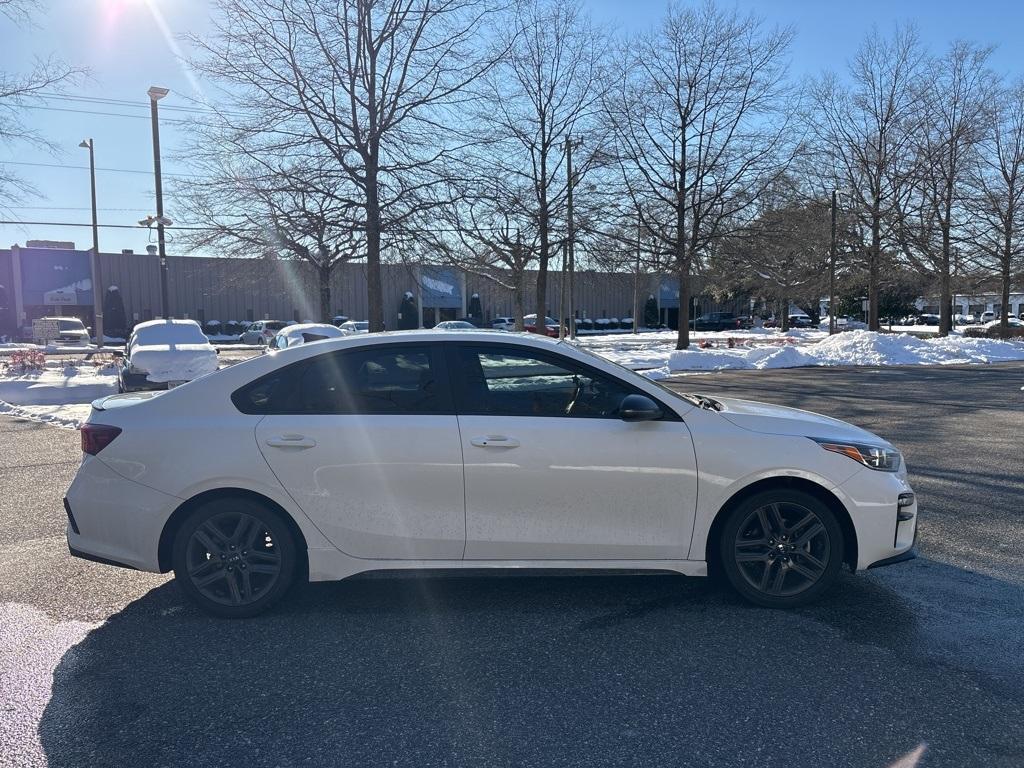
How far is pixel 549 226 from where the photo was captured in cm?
2628

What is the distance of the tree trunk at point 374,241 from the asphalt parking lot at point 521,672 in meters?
13.8

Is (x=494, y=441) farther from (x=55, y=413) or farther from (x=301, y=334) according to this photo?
(x=301, y=334)

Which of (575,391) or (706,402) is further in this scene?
(706,402)

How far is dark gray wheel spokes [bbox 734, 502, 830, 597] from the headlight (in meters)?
0.37

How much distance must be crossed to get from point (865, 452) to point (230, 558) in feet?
11.7

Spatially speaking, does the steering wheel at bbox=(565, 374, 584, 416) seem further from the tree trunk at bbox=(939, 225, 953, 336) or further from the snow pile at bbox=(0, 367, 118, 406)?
the tree trunk at bbox=(939, 225, 953, 336)

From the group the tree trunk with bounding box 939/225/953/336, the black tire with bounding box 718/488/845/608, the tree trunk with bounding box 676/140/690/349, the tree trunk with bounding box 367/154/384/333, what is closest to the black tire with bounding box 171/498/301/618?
the black tire with bounding box 718/488/845/608

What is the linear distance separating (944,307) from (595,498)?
36.9m

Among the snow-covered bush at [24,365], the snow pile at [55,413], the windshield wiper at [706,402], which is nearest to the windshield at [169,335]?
the snow pile at [55,413]

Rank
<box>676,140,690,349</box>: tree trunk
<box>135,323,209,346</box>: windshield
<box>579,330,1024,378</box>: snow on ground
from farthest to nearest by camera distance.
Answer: <box>676,140,690,349</box>: tree trunk < <box>579,330,1024,378</box>: snow on ground < <box>135,323,209,346</box>: windshield

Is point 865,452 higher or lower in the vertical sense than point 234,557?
higher

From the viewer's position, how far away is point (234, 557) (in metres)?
4.18

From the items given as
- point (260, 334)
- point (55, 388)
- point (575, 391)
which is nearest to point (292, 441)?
point (575, 391)

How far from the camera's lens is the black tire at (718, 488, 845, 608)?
13.8 feet
